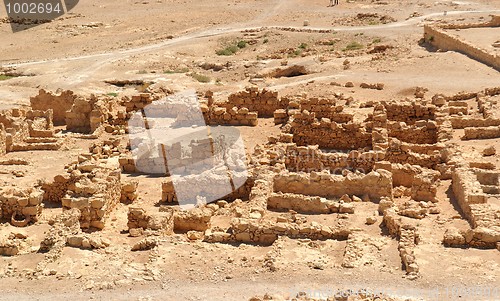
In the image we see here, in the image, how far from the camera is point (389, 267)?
1354 cm

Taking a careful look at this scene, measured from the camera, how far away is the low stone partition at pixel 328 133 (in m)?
23.8

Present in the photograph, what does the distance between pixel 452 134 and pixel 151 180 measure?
10367 millimetres

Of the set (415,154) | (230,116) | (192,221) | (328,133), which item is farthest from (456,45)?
(192,221)

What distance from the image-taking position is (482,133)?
74.0 ft

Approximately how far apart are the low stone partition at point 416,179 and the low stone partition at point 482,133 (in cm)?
334

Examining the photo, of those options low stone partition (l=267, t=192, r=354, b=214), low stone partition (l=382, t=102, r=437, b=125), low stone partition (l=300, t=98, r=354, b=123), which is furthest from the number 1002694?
low stone partition (l=267, t=192, r=354, b=214)

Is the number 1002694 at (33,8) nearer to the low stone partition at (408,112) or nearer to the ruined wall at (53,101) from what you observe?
the ruined wall at (53,101)

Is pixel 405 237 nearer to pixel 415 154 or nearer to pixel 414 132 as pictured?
pixel 415 154

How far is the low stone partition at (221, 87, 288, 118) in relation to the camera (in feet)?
91.4

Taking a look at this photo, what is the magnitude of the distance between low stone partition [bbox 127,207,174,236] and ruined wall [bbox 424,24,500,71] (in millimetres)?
21263

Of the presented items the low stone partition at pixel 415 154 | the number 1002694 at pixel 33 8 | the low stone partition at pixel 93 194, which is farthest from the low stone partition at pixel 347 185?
the number 1002694 at pixel 33 8

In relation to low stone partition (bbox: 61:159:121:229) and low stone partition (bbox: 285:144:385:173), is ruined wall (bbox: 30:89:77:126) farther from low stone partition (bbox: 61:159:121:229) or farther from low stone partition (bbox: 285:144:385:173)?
low stone partition (bbox: 285:144:385:173)

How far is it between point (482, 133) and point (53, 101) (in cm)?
1771

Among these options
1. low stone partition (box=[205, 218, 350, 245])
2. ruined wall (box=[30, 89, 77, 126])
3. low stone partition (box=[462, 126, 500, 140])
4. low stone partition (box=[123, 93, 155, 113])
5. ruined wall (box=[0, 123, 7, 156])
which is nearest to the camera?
low stone partition (box=[205, 218, 350, 245])
